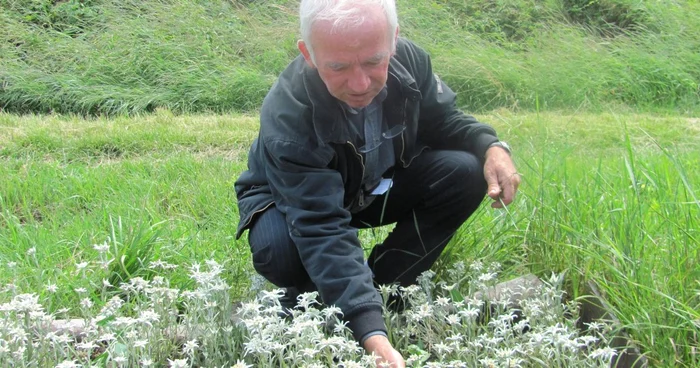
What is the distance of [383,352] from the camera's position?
1992 millimetres

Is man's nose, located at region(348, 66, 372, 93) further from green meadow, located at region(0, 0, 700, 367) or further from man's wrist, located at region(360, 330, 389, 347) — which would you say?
green meadow, located at region(0, 0, 700, 367)

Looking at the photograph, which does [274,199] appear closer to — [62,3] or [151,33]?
[151,33]

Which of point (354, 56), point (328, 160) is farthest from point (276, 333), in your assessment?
point (354, 56)

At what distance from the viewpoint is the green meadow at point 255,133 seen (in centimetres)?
258

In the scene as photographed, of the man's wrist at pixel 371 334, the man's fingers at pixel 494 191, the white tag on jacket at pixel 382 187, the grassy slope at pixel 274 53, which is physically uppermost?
the man's fingers at pixel 494 191

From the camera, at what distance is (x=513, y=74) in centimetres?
834

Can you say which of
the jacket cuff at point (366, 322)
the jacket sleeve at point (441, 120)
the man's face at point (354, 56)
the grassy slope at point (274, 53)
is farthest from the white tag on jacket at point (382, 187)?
the grassy slope at point (274, 53)

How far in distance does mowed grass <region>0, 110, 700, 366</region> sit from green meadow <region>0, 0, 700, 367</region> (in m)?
0.01

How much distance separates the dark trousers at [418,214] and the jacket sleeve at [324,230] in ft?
0.76

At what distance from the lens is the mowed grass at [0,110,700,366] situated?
7.50 feet

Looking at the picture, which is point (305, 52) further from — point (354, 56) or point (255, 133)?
point (255, 133)

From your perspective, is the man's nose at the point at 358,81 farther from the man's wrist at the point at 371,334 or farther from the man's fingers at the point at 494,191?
the man's wrist at the point at 371,334

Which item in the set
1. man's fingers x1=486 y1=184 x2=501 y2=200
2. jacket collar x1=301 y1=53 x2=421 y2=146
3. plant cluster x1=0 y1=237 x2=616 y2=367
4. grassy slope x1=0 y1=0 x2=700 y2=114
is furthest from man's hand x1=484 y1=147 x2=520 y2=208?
grassy slope x1=0 y1=0 x2=700 y2=114

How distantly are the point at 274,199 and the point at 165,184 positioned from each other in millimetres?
2152
